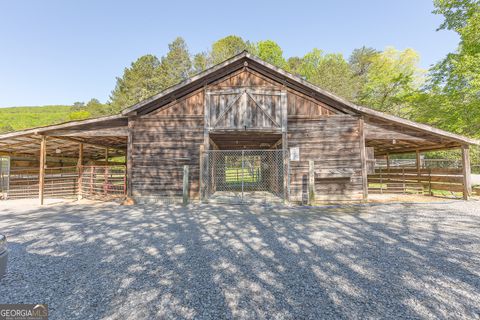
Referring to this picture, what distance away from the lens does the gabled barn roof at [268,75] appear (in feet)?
33.1

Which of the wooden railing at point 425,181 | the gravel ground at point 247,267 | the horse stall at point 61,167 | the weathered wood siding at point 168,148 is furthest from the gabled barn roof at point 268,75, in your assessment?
the gravel ground at point 247,267

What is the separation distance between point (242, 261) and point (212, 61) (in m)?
42.9

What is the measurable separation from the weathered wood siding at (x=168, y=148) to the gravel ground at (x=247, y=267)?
3.23m

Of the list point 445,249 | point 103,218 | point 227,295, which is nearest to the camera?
point 227,295

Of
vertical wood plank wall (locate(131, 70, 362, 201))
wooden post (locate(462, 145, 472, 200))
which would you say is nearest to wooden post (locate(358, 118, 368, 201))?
vertical wood plank wall (locate(131, 70, 362, 201))

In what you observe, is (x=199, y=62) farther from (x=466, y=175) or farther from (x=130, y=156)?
(x=466, y=175)

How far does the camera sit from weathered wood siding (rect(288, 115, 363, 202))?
10.3m

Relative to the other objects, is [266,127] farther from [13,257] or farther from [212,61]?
[212,61]

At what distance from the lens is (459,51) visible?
15.4 metres

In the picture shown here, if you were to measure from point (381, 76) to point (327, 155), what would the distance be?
81.0 ft

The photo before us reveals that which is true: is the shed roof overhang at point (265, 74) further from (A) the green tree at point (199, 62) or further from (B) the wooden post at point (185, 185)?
(A) the green tree at point (199, 62)

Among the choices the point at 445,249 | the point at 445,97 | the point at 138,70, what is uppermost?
the point at 138,70

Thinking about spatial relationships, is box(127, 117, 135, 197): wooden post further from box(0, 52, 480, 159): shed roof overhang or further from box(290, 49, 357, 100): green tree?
box(290, 49, 357, 100): green tree

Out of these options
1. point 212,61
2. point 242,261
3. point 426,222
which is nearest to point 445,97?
point 426,222
